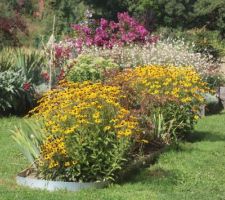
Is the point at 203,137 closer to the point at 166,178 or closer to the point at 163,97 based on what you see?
the point at 163,97

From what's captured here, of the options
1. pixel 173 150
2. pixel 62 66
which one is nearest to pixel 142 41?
pixel 62 66

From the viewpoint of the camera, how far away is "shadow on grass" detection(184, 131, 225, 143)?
11594mm

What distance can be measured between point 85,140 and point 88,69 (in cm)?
638

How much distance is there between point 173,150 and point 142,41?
9.90m

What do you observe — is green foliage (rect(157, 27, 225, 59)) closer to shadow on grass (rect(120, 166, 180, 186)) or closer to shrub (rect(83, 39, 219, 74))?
shrub (rect(83, 39, 219, 74))

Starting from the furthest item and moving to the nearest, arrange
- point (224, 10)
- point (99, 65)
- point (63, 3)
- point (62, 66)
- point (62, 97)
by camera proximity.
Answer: point (63, 3) < point (224, 10) < point (62, 66) < point (99, 65) < point (62, 97)

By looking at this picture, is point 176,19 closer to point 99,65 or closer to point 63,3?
point 63,3

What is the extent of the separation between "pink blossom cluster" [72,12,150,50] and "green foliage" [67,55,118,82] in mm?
4440

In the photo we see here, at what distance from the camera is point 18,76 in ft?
46.9

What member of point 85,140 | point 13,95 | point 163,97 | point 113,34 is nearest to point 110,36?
point 113,34

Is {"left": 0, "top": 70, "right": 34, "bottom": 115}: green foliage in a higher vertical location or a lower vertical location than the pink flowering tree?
lower

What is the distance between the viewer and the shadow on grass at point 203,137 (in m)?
11.6

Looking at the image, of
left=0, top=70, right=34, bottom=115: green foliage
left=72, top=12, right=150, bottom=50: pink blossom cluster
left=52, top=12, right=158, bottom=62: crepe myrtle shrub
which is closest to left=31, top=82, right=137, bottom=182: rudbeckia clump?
left=0, top=70, right=34, bottom=115: green foliage

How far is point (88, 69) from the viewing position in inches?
546
